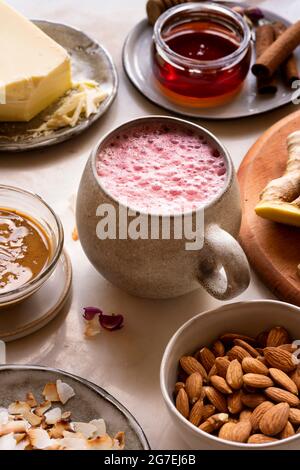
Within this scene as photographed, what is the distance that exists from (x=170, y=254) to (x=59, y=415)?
0.76 ft

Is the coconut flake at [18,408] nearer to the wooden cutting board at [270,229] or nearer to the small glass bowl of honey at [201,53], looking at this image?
the wooden cutting board at [270,229]

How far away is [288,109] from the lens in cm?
138

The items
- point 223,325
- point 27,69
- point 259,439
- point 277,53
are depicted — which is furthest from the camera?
point 277,53

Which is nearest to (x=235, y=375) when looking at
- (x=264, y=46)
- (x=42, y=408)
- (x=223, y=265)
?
(x=223, y=265)

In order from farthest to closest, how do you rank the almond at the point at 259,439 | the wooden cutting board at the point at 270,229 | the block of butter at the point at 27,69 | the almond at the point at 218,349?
the block of butter at the point at 27,69, the wooden cutting board at the point at 270,229, the almond at the point at 218,349, the almond at the point at 259,439

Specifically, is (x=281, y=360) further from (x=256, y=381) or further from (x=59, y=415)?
(x=59, y=415)

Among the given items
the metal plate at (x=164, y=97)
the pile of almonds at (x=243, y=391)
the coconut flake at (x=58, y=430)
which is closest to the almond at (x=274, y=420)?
the pile of almonds at (x=243, y=391)

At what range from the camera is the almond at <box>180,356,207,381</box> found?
38.6 inches

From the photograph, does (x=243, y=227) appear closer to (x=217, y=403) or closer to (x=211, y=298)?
(x=211, y=298)

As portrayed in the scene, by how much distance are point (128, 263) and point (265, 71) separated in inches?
21.3

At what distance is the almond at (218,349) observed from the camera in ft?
3.30

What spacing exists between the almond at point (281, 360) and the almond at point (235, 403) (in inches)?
2.1

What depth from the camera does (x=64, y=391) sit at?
970 millimetres

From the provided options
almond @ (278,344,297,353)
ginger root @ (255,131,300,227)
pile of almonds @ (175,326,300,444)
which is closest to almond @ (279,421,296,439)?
pile of almonds @ (175,326,300,444)
